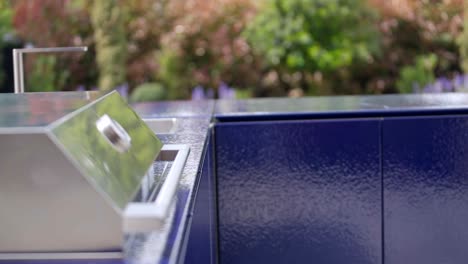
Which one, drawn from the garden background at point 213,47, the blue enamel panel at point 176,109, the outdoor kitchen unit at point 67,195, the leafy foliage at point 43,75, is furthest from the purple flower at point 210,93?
the outdoor kitchen unit at point 67,195

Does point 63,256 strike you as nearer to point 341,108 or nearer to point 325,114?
point 325,114

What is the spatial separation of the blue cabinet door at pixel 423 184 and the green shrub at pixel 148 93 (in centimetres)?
462

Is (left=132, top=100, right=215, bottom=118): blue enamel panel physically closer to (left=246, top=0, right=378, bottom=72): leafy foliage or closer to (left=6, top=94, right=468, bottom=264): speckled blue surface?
(left=6, top=94, right=468, bottom=264): speckled blue surface

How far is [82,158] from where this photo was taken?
1053 millimetres

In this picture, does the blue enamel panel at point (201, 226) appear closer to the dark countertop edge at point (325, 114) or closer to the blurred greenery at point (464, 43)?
the dark countertop edge at point (325, 114)

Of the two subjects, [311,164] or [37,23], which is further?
[37,23]

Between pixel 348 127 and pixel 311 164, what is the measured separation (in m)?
0.20

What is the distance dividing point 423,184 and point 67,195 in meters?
1.85

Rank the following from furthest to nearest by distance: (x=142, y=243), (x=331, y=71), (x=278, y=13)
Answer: (x=331, y=71), (x=278, y=13), (x=142, y=243)

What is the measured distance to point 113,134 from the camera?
1.29 metres

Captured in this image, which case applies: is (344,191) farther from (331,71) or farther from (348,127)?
(331,71)

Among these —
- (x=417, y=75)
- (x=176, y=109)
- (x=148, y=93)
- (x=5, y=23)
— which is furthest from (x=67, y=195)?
(x=5, y=23)

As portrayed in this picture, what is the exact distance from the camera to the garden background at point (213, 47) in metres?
7.14

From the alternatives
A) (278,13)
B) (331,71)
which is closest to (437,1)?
(331,71)
